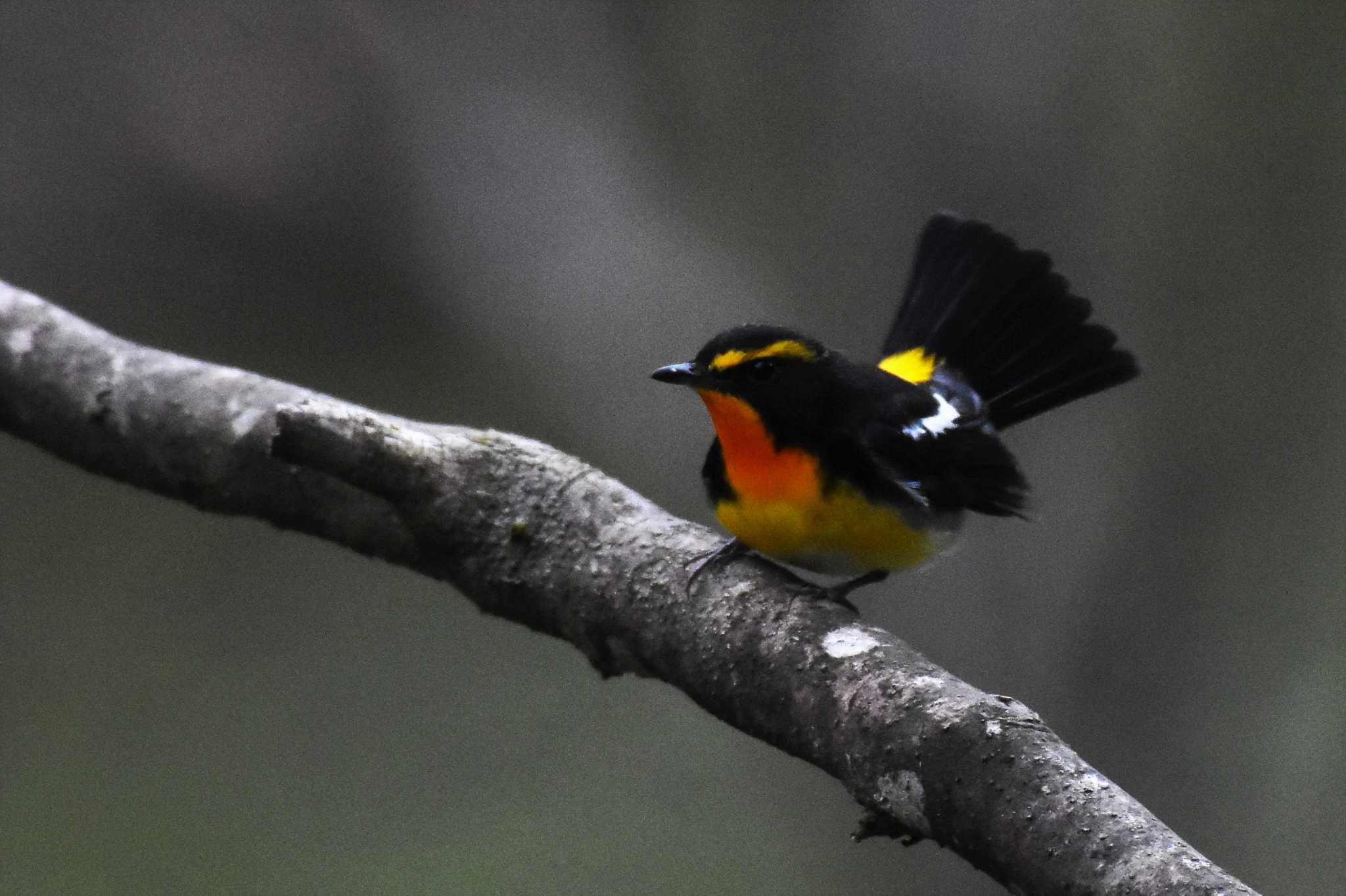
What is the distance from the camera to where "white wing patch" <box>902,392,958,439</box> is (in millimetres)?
2330

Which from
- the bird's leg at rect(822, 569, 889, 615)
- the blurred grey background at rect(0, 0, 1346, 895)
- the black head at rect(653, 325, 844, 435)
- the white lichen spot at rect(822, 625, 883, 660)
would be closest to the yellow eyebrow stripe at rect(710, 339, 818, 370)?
the black head at rect(653, 325, 844, 435)

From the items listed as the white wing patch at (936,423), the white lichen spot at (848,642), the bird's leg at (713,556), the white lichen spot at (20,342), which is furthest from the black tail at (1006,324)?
the white lichen spot at (20,342)

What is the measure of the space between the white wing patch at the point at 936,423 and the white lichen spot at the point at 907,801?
39.3 inches

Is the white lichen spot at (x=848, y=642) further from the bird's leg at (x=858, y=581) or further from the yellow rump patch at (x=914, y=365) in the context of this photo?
the yellow rump patch at (x=914, y=365)

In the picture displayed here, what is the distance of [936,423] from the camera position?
242 cm

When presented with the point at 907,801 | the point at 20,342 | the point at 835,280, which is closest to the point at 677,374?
the point at 907,801

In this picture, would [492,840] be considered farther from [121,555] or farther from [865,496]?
[865,496]

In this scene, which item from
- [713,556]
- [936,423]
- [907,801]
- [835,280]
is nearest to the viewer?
[907,801]

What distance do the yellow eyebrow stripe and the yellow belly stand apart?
0.76 ft

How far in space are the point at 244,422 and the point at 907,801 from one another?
4.47 feet

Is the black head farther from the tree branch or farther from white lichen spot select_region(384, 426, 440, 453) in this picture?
white lichen spot select_region(384, 426, 440, 453)

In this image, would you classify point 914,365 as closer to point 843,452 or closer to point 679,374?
point 843,452

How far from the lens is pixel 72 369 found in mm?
2402

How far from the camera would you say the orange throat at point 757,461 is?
214 cm
